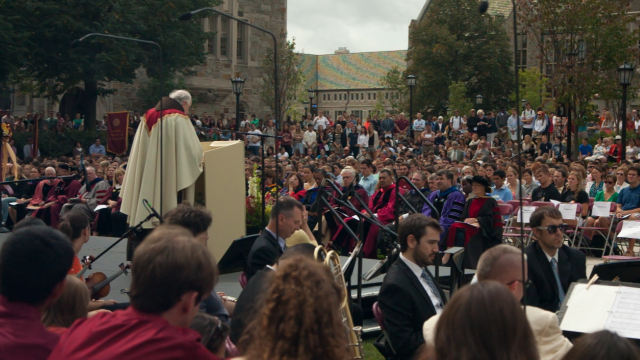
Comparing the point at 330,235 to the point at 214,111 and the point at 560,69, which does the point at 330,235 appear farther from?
the point at 214,111

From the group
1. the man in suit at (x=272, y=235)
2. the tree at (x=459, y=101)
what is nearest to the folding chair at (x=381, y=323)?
the man in suit at (x=272, y=235)

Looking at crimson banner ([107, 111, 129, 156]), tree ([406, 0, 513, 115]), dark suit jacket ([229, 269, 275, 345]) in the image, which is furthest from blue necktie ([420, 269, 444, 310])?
tree ([406, 0, 513, 115])

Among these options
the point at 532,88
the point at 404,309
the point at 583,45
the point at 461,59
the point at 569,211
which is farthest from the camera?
the point at 461,59

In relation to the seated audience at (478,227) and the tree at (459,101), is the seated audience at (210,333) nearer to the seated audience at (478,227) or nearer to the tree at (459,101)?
the seated audience at (478,227)

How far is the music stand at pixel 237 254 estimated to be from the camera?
737 centimetres

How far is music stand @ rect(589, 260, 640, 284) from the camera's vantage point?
18.3ft

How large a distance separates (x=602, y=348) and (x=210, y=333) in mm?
1424

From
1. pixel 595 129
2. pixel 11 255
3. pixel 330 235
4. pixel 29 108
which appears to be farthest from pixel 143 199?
pixel 29 108

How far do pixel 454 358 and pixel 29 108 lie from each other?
1421 inches

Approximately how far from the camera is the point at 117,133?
71.9ft

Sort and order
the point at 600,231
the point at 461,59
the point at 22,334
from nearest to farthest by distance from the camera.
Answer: the point at 22,334 → the point at 600,231 → the point at 461,59

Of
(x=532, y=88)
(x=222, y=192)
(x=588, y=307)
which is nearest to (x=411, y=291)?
(x=588, y=307)

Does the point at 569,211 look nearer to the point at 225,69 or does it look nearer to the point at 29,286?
the point at 29,286

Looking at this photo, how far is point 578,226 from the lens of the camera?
479 inches
